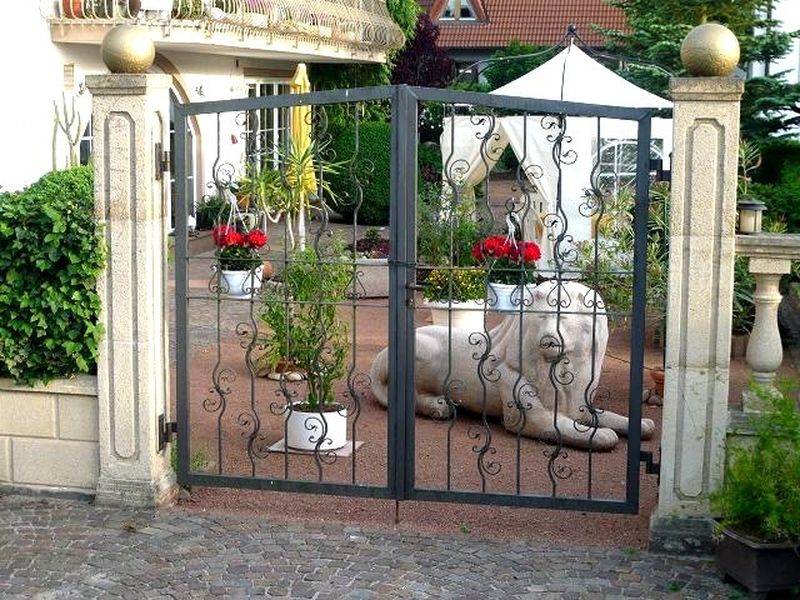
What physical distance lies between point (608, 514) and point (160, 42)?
1231cm

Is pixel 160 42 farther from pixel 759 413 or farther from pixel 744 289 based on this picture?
pixel 759 413

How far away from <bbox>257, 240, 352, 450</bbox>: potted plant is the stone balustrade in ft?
6.85

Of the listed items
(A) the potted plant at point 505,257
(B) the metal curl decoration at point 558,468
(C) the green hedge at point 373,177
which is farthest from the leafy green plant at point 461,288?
(C) the green hedge at point 373,177

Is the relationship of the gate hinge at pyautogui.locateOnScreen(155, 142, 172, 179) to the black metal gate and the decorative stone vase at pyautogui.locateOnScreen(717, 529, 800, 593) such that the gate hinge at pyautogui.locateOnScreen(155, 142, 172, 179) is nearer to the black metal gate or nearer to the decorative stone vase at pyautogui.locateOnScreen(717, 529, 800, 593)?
the black metal gate

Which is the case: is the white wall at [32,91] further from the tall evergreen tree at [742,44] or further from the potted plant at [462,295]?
the tall evergreen tree at [742,44]

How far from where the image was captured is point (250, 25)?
18.7 metres

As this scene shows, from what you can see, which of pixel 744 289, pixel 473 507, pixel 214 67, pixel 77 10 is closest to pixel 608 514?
pixel 473 507

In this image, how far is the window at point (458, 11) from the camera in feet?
147

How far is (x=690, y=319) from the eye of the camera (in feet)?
18.9

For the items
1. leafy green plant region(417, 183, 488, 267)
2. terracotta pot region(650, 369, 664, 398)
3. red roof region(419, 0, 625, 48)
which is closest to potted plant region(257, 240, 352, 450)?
terracotta pot region(650, 369, 664, 398)

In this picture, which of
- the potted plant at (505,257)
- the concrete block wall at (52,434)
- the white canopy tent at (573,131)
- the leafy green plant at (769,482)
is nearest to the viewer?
the leafy green plant at (769,482)

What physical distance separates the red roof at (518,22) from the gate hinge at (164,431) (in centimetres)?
3768

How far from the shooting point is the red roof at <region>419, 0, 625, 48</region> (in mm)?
43312

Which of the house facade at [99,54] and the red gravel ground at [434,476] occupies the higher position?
the house facade at [99,54]
